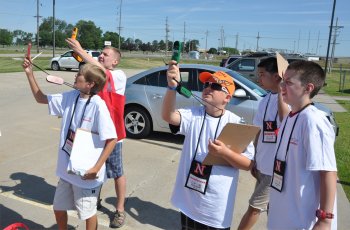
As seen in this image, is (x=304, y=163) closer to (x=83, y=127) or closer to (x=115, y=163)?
(x=83, y=127)

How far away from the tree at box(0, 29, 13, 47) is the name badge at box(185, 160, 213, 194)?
10964 cm

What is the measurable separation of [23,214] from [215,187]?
98.7 inches

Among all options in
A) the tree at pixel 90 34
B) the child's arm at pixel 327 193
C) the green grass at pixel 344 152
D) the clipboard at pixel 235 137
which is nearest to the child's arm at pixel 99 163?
the clipboard at pixel 235 137

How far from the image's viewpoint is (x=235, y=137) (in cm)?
220

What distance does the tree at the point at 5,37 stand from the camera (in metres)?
100

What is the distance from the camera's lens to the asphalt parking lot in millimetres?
3834

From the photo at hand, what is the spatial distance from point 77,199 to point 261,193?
1596mm

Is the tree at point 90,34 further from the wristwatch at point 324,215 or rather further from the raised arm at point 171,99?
the wristwatch at point 324,215

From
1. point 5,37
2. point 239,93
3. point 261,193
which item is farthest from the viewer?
point 5,37

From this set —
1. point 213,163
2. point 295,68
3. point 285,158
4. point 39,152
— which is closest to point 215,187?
point 213,163

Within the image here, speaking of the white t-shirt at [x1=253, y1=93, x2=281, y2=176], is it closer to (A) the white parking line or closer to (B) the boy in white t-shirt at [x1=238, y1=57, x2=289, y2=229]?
(B) the boy in white t-shirt at [x1=238, y1=57, x2=289, y2=229]

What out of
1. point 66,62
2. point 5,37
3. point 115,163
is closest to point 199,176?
point 115,163

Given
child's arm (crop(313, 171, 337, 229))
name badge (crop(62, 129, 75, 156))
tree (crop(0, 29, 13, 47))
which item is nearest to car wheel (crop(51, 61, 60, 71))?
name badge (crop(62, 129, 75, 156))

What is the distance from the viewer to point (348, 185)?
512 centimetres
